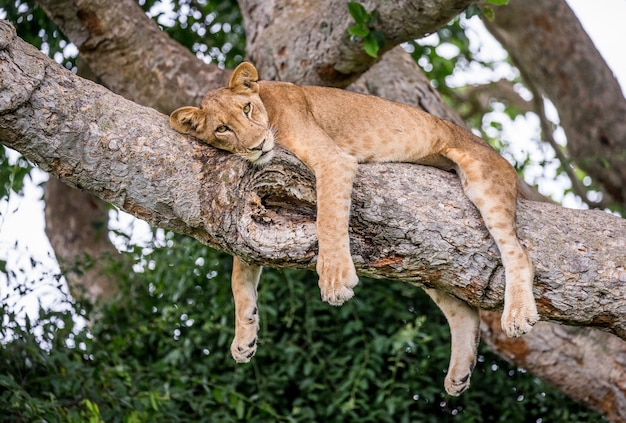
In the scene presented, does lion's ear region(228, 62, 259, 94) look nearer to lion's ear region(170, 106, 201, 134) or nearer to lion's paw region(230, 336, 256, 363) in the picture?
lion's ear region(170, 106, 201, 134)

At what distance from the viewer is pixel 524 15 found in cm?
716

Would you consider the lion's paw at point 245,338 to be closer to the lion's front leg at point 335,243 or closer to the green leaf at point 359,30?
the lion's front leg at point 335,243

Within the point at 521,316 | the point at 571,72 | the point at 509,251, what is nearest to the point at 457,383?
the point at 521,316

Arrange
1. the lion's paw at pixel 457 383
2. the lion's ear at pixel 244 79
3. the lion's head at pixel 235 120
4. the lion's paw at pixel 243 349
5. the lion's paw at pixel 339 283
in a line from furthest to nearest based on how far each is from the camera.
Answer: the lion's paw at pixel 457 383 → the lion's paw at pixel 243 349 → the lion's ear at pixel 244 79 → the lion's head at pixel 235 120 → the lion's paw at pixel 339 283

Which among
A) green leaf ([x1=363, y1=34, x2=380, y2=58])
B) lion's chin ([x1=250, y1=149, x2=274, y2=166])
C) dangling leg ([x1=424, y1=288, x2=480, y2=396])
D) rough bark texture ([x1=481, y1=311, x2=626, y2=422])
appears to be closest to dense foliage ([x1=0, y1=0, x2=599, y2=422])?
rough bark texture ([x1=481, y1=311, x2=626, y2=422])

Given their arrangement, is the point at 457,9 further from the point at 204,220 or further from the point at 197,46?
the point at 197,46

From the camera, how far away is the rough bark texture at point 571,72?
7.18 m

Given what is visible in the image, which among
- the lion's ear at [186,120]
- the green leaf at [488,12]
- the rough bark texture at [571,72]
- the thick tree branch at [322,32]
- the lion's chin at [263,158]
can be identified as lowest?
the lion's ear at [186,120]

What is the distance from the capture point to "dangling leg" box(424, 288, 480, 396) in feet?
13.4

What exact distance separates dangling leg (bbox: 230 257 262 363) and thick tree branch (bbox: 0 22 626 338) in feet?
1.73

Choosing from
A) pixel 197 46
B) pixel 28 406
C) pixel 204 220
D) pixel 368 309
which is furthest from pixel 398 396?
pixel 197 46

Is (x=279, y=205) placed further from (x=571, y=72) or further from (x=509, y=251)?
(x=571, y=72)

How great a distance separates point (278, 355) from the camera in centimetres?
566

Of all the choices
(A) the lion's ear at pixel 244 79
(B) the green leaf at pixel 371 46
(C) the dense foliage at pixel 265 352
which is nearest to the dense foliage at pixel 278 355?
(C) the dense foliage at pixel 265 352
